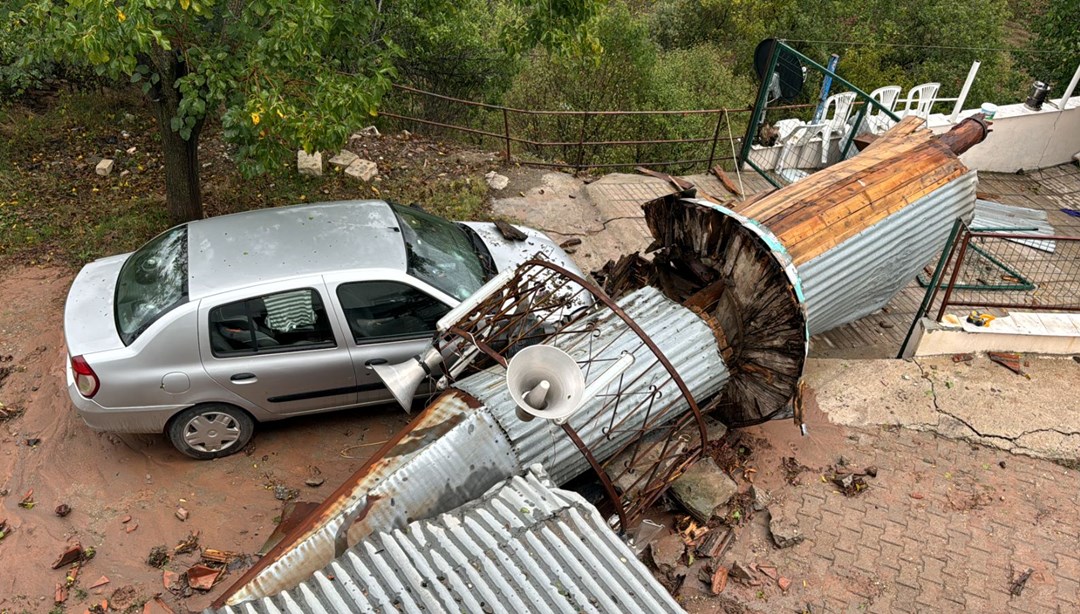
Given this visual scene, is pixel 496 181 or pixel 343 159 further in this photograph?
pixel 496 181

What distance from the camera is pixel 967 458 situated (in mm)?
5363

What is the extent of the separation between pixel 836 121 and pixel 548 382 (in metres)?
8.35

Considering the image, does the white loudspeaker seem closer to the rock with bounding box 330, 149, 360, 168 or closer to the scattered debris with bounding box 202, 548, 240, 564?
the scattered debris with bounding box 202, 548, 240, 564

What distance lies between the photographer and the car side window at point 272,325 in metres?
4.65

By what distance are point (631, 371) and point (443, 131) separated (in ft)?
28.8

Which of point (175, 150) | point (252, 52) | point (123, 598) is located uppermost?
point (252, 52)

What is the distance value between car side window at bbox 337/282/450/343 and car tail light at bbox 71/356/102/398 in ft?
5.61

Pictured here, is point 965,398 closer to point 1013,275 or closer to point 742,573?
point 1013,275

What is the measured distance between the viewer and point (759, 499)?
16.2ft

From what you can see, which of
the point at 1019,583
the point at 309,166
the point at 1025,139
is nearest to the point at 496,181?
the point at 309,166

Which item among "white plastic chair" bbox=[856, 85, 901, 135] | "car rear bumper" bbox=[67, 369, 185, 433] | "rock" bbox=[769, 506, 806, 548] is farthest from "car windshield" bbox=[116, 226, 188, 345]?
"white plastic chair" bbox=[856, 85, 901, 135]

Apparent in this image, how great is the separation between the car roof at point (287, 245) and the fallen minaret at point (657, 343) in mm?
1054

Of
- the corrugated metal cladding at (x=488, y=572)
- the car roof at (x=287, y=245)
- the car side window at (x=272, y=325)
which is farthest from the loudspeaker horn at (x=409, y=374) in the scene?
the corrugated metal cladding at (x=488, y=572)

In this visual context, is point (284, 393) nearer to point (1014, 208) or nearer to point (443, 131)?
point (443, 131)
